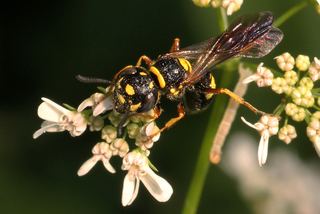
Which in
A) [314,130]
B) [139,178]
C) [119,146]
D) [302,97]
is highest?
[119,146]

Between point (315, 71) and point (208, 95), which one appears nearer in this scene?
point (315, 71)

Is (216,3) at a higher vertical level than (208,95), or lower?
higher

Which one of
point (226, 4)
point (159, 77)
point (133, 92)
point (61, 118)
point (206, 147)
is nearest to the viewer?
point (133, 92)

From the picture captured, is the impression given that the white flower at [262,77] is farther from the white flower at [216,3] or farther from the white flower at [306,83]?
the white flower at [216,3]

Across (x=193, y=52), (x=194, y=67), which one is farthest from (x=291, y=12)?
(x=194, y=67)

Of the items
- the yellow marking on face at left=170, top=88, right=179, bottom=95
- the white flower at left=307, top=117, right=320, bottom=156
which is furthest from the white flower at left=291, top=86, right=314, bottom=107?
the yellow marking on face at left=170, top=88, right=179, bottom=95

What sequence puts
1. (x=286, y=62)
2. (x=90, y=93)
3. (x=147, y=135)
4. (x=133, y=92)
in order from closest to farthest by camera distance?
(x=133, y=92) < (x=147, y=135) < (x=286, y=62) < (x=90, y=93)

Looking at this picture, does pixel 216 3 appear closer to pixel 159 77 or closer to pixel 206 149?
pixel 159 77

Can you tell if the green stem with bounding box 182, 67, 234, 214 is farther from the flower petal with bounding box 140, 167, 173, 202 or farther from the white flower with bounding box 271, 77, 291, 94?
the white flower with bounding box 271, 77, 291, 94

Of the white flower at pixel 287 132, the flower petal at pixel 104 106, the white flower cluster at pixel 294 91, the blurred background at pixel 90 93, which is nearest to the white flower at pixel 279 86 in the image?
the white flower cluster at pixel 294 91
